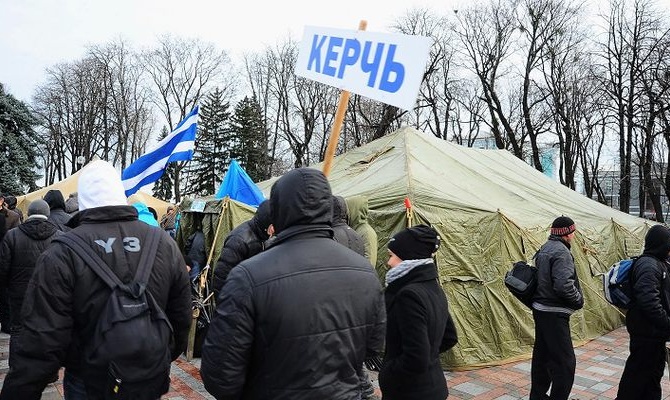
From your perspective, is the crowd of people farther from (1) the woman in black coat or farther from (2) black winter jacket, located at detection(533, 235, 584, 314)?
(2) black winter jacket, located at detection(533, 235, 584, 314)

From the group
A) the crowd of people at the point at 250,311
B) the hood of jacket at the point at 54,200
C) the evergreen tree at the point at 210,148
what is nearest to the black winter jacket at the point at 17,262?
the hood of jacket at the point at 54,200

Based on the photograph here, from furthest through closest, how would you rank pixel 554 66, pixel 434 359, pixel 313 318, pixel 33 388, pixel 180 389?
pixel 554 66, pixel 180 389, pixel 434 359, pixel 33 388, pixel 313 318

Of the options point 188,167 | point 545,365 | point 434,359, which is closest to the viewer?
point 434,359

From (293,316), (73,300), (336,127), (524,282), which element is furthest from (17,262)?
(524,282)

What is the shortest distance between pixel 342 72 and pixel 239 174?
475 centimetres

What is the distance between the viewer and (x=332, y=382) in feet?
6.73

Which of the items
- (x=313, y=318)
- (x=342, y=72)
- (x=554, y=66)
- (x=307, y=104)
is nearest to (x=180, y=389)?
(x=342, y=72)

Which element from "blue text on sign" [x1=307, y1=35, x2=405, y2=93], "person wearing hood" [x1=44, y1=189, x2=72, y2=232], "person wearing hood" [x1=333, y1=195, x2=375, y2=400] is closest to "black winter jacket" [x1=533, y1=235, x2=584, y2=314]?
"person wearing hood" [x1=333, y1=195, x2=375, y2=400]

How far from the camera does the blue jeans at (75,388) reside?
245 cm

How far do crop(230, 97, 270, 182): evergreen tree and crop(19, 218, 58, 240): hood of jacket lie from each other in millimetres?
33190

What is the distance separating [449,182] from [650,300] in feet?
13.0

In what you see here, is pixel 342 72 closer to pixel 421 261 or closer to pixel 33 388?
pixel 421 261

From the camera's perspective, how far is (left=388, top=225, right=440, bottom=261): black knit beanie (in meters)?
3.17

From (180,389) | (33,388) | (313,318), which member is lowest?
(180,389)
